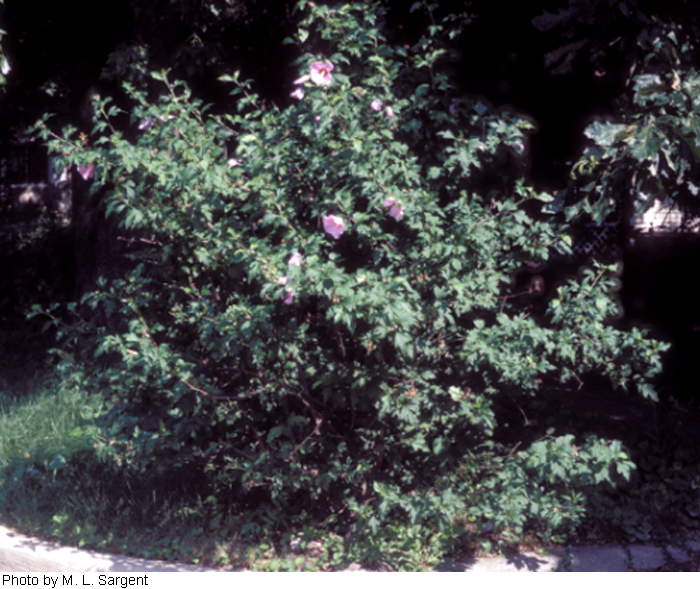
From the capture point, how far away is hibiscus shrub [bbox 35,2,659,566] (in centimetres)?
322

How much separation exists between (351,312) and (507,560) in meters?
1.82

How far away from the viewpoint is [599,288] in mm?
3455

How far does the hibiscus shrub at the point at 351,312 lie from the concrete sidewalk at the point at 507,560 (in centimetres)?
17

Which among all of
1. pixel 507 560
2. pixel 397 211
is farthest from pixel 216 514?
pixel 397 211

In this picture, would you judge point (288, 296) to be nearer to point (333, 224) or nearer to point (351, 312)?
point (351, 312)

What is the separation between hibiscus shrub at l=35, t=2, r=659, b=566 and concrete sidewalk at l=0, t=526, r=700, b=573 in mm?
175

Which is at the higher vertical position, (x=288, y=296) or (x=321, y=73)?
(x=321, y=73)

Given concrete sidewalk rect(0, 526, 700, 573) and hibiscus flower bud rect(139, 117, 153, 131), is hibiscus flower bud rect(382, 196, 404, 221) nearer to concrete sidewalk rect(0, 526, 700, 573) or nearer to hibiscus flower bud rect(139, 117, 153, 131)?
hibiscus flower bud rect(139, 117, 153, 131)

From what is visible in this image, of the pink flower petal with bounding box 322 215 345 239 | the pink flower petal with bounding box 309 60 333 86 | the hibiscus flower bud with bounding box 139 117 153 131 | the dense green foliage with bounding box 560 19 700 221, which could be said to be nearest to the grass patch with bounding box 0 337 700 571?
the hibiscus flower bud with bounding box 139 117 153 131

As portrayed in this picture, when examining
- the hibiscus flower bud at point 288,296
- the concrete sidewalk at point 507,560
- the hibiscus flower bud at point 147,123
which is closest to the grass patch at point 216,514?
the concrete sidewalk at point 507,560

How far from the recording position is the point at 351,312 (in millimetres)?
2914

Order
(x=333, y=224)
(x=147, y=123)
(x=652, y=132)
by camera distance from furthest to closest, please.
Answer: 1. (x=147, y=123)
2. (x=333, y=224)
3. (x=652, y=132)

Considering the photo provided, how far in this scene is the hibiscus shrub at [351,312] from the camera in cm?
322

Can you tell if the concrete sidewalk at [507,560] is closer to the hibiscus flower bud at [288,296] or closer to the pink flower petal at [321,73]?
the hibiscus flower bud at [288,296]
